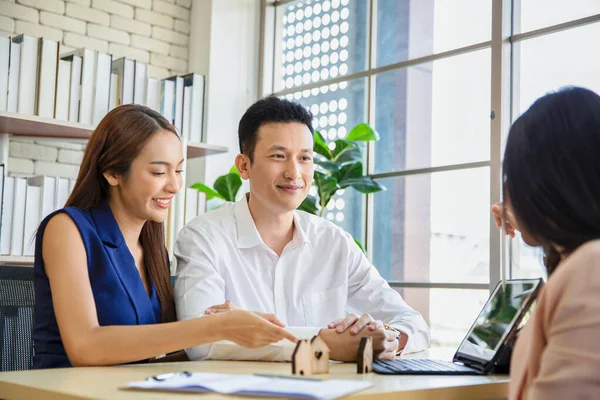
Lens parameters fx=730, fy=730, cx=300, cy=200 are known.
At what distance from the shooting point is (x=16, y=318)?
5.88 ft

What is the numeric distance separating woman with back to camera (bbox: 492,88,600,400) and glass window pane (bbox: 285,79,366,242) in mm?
2982

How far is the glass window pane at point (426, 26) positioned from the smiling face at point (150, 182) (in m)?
2.16

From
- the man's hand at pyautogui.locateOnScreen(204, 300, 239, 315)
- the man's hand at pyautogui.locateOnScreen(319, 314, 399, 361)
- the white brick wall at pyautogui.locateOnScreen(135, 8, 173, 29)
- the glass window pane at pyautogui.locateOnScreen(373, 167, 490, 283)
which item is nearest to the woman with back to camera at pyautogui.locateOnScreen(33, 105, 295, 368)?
the man's hand at pyautogui.locateOnScreen(204, 300, 239, 315)

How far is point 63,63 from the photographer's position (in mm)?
3525

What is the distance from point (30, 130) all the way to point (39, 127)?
0.10 metres

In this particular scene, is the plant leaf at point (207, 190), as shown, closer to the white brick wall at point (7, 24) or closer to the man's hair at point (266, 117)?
the white brick wall at point (7, 24)

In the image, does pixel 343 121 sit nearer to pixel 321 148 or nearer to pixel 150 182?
pixel 321 148

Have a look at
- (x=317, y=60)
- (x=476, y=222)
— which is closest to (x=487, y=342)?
(x=476, y=222)

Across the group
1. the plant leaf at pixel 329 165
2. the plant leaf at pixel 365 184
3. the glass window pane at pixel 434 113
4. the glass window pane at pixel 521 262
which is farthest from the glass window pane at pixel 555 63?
the plant leaf at pixel 329 165

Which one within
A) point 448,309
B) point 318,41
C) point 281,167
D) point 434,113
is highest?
point 318,41

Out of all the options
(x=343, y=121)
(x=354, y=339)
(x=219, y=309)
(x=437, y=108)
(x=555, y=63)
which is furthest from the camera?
(x=343, y=121)

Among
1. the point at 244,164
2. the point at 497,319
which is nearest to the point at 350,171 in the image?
the point at 244,164

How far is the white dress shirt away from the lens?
6.76 ft

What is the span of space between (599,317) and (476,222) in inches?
108
